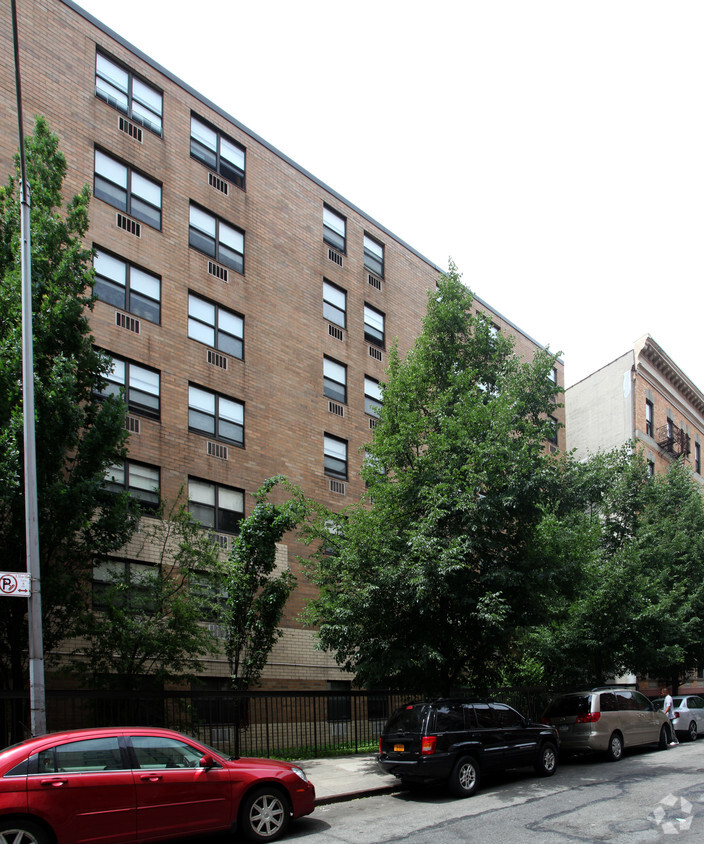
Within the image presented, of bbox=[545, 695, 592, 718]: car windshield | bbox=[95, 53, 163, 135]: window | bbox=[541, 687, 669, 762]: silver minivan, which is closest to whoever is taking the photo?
bbox=[541, 687, 669, 762]: silver minivan

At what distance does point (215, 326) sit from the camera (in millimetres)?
22812

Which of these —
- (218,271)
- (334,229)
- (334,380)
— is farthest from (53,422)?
(334,229)

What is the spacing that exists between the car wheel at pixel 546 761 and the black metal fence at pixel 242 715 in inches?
96.7

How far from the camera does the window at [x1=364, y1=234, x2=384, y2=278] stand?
96.5ft

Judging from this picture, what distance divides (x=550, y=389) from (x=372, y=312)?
1050 cm

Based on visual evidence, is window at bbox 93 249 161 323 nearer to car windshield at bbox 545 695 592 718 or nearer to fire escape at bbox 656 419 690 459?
car windshield at bbox 545 695 592 718

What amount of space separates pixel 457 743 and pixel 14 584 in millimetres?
7565

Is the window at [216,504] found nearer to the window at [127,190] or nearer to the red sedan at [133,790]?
the window at [127,190]

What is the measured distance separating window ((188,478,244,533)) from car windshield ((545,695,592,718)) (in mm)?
9195

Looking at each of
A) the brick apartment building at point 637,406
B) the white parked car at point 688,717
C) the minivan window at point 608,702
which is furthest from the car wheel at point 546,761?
the brick apartment building at point 637,406

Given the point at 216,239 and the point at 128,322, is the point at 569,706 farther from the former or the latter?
the point at 216,239

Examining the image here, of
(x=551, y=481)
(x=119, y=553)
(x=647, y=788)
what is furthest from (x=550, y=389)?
(x=119, y=553)

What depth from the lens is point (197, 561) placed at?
58.0 feet

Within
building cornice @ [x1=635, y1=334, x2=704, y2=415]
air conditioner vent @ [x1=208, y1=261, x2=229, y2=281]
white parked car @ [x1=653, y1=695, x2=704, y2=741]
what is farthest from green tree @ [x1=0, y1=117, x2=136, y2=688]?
building cornice @ [x1=635, y1=334, x2=704, y2=415]
